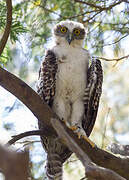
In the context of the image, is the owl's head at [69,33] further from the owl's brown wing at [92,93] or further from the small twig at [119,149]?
the small twig at [119,149]

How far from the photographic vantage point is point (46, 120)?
3.32m

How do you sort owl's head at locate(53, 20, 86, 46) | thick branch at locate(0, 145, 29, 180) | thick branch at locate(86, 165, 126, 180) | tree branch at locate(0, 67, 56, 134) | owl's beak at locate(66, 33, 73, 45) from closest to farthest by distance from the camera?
thick branch at locate(0, 145, 29, 180) → thick branch at locate(86, 165, 126, 180) → tree branch at locate(0, 67, 56, 134) → owl's beak at locate(66, 33, 73, 45) → owl's head at locate(53, 20, 86, 46)

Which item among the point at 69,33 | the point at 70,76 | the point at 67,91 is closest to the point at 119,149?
the point at 67,91

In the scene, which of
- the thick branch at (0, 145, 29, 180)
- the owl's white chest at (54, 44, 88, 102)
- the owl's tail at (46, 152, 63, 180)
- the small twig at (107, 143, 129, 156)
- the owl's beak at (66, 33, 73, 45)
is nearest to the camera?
the thick branch at (0, 145, 29, 180)

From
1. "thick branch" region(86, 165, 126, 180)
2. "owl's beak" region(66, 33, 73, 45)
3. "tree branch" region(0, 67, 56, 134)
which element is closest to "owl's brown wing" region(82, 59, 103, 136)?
"owl's beak" region(66, 33, 73, 45)

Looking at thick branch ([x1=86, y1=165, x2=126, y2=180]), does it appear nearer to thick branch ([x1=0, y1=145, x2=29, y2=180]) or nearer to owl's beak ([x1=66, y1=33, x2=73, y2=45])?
thick branch ([x1=0, y1=145, x2=29, y2=180])

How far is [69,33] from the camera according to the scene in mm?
4898

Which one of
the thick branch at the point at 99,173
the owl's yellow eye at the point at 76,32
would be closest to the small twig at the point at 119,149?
the owl's yellow eye at the point at 76,32

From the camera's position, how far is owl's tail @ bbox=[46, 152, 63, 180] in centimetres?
410

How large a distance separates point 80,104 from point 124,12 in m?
1.54

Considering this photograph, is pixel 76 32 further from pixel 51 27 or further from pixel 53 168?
pixel 53 168

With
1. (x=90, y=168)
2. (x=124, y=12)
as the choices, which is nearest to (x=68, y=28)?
(x=124, y=12)

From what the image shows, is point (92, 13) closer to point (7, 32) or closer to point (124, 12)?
point (124, 12)

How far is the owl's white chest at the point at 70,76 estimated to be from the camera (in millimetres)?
4289
